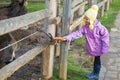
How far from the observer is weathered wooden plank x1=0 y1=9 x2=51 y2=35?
3028mm

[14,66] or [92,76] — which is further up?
[14,66]

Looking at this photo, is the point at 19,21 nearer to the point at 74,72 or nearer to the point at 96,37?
the point at 96,37

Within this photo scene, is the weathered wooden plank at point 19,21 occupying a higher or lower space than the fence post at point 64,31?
higher

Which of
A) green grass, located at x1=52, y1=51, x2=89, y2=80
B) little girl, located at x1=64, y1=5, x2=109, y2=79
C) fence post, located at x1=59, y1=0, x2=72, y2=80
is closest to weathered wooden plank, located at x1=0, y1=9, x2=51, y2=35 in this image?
fence post, located at x1=59, y1=0, x2=72, y2=80

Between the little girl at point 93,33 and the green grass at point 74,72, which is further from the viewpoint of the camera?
the green grass at point 74,72

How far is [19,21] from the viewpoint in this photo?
3488mm

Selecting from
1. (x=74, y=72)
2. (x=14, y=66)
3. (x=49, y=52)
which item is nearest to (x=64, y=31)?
(x=49, y=52)

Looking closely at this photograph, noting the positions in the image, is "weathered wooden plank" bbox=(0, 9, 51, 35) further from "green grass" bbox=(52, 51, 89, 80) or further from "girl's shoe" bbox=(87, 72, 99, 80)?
"girl's shoe" bbox=(87, 72, 99, 80)

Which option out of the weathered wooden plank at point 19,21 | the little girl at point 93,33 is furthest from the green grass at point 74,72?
the weathered wooden plank at point 19,21

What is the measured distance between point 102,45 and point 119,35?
3.90 m

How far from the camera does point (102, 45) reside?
4855 mm

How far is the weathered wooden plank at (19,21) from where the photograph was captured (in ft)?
9.93

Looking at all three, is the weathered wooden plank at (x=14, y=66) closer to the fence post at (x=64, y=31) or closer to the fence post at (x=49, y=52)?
the fence post at (x=49, y=52)

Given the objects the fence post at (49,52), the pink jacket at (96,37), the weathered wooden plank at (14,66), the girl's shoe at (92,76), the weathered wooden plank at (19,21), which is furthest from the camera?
the girl's shoe at (92,76)
